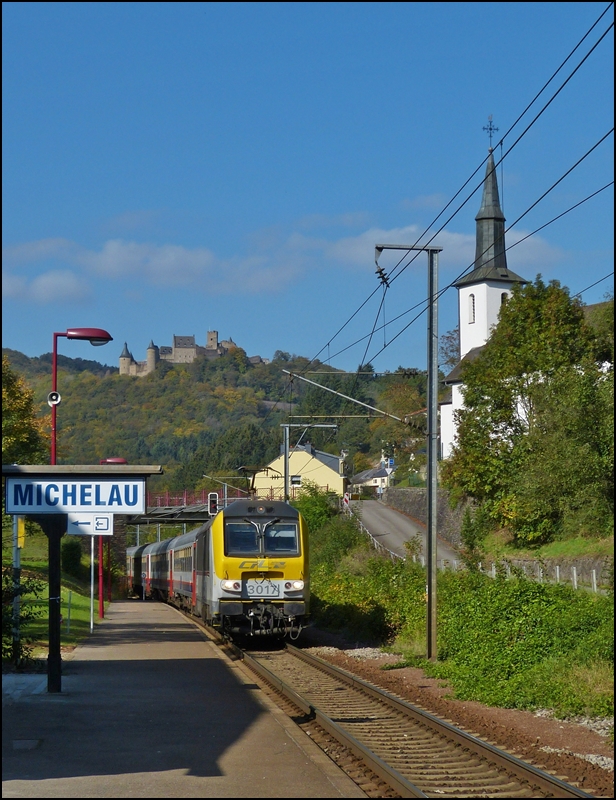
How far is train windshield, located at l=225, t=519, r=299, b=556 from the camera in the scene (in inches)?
885

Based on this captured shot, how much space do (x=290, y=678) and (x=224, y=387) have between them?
161 meters

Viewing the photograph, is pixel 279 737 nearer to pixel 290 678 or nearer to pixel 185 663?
pixel 290 678

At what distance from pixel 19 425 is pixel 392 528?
28376 mm

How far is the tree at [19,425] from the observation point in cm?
3431

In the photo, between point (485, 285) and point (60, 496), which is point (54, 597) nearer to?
point (60, 496)

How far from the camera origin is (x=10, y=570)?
16.2 metres

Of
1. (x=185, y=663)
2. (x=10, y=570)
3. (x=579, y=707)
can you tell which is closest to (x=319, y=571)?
(x=185, y=663)

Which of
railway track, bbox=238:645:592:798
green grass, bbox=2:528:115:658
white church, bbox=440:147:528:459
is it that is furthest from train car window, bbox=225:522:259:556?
white church, bbox=440:147:528:459

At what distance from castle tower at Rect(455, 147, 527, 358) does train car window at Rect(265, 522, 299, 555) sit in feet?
206

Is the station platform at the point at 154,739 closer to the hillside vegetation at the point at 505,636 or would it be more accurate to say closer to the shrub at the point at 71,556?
the hillside vegetation at the point at 505,636

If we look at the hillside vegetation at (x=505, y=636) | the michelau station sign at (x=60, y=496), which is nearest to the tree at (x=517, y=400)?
the hillside vegetation at (x=505, y=636)

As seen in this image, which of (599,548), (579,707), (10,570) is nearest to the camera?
(579,707)

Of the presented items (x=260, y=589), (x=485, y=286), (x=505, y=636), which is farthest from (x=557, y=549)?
(x=485, y=286)

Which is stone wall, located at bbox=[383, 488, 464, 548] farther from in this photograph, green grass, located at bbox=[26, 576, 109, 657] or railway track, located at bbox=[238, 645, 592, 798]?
railway track, located at bbox=[238, 645, 592, 798]
